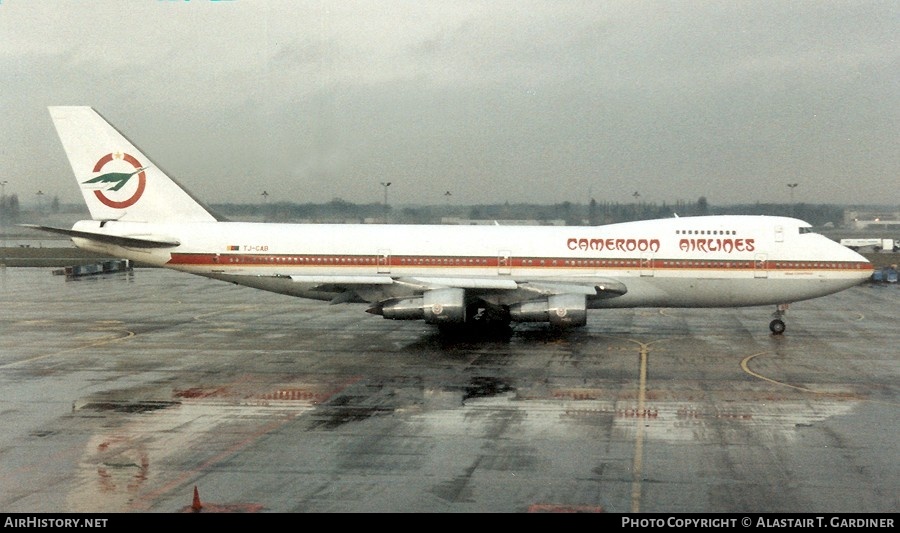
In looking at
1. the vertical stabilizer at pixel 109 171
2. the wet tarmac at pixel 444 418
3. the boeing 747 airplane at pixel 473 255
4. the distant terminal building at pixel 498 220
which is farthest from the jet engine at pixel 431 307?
the distant terminal building at pixel 498 220

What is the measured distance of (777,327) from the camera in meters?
32.8

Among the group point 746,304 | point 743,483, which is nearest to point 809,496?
point 743,483

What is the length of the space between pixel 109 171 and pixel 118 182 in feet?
1.92

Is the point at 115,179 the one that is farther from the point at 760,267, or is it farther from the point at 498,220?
the point at 498,220

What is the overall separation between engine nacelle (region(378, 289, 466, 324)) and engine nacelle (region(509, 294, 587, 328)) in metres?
2.21

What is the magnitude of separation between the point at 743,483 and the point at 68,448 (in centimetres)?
1288

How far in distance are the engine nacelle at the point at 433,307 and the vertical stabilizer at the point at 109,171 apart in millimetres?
10977

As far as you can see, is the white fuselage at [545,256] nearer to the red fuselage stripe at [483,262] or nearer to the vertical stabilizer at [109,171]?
the red fuselage stripe at [483,262]

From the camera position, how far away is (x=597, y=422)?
61.0ft

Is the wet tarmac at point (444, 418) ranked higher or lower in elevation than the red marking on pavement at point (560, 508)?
higher

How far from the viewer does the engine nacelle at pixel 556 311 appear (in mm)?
29422

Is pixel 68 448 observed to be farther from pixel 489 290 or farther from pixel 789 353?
pixel 789 353

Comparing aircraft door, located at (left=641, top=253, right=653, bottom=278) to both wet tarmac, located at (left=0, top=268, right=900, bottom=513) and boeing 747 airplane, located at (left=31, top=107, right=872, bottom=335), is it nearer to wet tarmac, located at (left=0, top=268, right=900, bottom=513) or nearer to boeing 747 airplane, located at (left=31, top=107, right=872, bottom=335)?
boeing 747 airplane, located at (left=31, top=107, right=872, bottom=335)

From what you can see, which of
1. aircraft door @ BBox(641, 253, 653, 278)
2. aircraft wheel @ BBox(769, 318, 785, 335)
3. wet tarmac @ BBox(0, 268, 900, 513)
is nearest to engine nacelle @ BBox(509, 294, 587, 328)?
wet tarmac @ BBox(0, 268, 900, 513)
